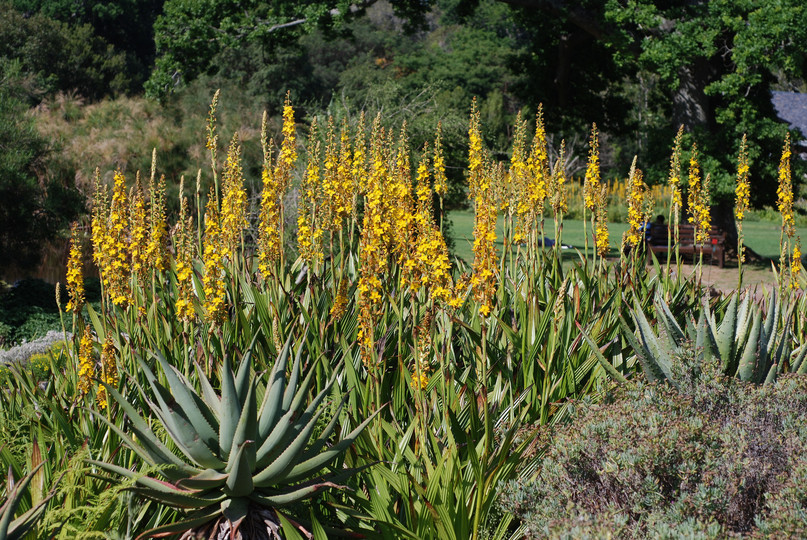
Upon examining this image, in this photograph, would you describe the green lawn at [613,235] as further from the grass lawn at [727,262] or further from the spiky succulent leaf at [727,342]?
the spiky succulent leaf at [727,342]

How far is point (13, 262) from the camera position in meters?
13.9

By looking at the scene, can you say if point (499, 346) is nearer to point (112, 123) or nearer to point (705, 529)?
point (705, 529)

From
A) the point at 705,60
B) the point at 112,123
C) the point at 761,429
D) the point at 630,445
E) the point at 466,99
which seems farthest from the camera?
the point at 466,99

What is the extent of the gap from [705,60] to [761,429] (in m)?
15.1

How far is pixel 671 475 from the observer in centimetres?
299

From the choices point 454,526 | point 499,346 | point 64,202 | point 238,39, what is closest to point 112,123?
point 238,39

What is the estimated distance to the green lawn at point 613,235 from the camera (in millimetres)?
20219

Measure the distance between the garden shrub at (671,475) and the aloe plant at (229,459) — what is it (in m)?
0.83

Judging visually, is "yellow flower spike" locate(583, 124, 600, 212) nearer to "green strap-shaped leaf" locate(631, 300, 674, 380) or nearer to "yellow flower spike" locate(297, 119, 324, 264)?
"green strap-shaped leaf" locate(631, 300, 674, 380)

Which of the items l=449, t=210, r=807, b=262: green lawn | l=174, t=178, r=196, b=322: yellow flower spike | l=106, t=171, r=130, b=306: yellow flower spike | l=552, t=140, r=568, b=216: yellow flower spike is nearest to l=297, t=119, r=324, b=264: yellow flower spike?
l=174, t=178, r=196, b=322: yellow flower spike

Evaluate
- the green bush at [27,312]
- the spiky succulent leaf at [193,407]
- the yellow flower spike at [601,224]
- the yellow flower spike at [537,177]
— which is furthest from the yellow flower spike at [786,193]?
the green bush at [27,312]

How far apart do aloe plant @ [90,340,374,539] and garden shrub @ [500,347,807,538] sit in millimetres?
828

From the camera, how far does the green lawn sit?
20219 millimetres

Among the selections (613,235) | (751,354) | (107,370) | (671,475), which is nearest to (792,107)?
(613,235)
